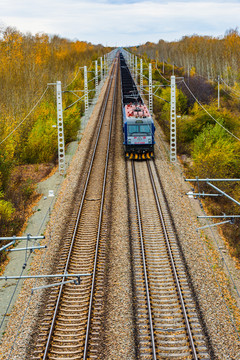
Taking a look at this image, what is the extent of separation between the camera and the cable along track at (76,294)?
1104 centimetres

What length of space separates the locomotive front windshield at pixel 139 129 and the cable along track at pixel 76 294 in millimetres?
5162

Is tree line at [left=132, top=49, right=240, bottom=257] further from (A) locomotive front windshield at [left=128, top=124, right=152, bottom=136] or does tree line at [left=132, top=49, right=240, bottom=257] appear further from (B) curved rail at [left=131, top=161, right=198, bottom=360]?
(B) curved rail at [left=131, top=161, right=198, bottom=360]

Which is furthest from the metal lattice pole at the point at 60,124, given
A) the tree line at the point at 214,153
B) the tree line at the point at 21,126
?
the tree line at the point at 214,153

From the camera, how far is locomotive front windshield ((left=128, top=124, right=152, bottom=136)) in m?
28.9

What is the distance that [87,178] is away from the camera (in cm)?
2570

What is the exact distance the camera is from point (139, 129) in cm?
2900

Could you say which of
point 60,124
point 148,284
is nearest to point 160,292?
point 148,284

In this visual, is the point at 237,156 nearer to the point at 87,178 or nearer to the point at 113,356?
the point at 87,178

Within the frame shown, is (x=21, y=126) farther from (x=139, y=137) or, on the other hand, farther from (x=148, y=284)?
(x=148, y=284)

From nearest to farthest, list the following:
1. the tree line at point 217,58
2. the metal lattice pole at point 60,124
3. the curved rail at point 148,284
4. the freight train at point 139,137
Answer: the curved rail at point 148,284, the metal lattice pole at point 60,124, the freight train at point 139,137, the tree line at point 217,58

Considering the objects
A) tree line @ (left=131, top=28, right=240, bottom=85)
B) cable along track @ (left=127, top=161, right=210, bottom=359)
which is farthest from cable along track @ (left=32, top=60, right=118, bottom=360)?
tree line @ (left=131, top=28, right=240, bottom=85)

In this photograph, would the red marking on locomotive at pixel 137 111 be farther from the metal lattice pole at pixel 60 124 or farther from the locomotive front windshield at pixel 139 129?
the metal lattice pole at pixel 60 124

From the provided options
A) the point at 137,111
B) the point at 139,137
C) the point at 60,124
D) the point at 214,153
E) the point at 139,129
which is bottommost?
the point at 214,153

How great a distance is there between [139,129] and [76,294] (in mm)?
17408
